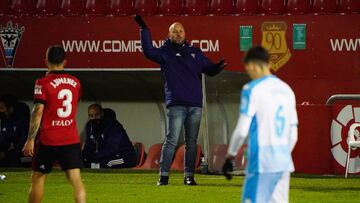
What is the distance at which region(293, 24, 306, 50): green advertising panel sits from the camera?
1731 centimetres

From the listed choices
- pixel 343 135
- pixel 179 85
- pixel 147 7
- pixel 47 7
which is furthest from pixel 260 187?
pixel 47 7

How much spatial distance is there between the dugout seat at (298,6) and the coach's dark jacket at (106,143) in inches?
162

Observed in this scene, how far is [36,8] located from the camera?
18281 mm

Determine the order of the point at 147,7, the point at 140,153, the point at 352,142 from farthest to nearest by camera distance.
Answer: the point at 147,7, the point at 140,153, the point at 352,142

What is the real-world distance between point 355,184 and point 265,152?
6.51m

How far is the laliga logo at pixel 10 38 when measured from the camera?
690 inches

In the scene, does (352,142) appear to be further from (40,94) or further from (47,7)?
(47,7)

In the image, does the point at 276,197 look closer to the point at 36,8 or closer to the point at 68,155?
the point at 68,155

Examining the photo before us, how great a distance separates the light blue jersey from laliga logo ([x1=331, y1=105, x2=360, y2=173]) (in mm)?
7591

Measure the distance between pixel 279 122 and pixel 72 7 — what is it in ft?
39.5

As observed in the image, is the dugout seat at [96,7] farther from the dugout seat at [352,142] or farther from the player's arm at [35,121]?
the player's arm at [35,121]

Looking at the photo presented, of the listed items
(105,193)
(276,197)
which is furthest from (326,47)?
(276,197)

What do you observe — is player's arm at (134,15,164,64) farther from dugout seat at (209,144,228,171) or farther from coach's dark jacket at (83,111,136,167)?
coach's dark jacket at (83,111,136,167)

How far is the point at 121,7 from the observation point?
18203 millimetres
